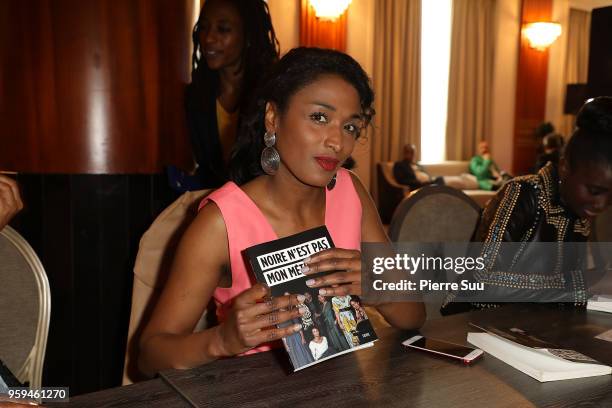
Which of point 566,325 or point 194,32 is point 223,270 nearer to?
point 566,325

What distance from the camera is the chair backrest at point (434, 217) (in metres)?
2.18

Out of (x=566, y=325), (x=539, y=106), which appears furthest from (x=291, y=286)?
(x=539, y=106)

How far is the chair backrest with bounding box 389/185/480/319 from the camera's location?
218 cm

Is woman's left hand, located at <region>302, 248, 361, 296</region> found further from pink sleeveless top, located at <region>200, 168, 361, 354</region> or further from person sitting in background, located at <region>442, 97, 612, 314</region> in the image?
person sitting in background, located at <region>442, 97, 612, 314</region>

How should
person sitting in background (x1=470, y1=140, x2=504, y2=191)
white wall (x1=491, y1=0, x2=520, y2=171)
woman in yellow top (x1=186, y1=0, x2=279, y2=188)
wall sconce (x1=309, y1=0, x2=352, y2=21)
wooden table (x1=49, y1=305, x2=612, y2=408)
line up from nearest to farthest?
wooden table (x1=49, y1=305, x2=612, y2=408) → woman in yellow top (x1=186, y1=0, x2=279, y2=188) → wall sconce (x1=309, y1=0, x2=352, y2=21) → person sitting in background (x1=470, y1=140, x2=504, y2=191) → white wall (x1=491, y1=0, x2=520, y2=171)

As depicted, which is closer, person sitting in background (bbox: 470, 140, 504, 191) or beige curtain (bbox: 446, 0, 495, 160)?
person sitting in background (bbox: 470, 140, 504, 191)

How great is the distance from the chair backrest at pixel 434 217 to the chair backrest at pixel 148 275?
85 centimetres

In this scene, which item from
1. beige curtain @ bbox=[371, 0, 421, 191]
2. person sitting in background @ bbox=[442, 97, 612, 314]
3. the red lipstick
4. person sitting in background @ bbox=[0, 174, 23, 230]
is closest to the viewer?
person sitting in background @ bbox=[0, 174, 23, 230]

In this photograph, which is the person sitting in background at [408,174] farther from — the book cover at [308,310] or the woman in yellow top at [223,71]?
the book cover at [308,310]

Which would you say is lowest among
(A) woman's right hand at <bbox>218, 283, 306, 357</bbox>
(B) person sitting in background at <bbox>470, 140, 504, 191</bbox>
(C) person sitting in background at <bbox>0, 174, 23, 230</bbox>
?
(B) person sitting in background at <bbox>470, 140, 504, 191</bbox>

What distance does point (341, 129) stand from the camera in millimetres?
1456

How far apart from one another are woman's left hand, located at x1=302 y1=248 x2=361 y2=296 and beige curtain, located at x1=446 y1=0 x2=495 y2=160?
9650 millimetres

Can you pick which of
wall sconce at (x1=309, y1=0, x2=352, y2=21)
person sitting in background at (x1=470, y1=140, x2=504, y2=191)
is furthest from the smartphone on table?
person sitting in background at (x1=470, y1=140, x2=504, y2=191)

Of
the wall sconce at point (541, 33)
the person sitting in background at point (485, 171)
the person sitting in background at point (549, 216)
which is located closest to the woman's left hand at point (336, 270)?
the person sitting in background at point (549, 216)
